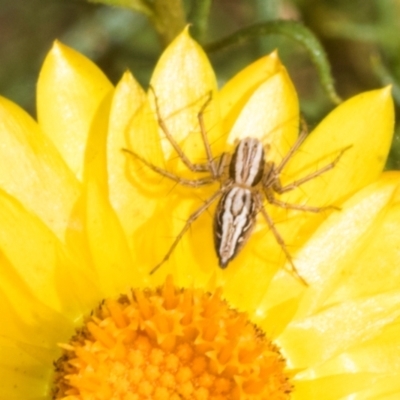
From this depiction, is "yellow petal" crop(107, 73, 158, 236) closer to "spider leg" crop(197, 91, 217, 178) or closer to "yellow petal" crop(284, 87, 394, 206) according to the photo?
"spider leg" crop(197, 91, 217, 178)

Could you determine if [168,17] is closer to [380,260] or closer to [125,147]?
[125,147]

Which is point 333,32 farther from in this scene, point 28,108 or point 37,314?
point 37,314

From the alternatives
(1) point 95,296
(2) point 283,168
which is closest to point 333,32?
(2) point 283,168

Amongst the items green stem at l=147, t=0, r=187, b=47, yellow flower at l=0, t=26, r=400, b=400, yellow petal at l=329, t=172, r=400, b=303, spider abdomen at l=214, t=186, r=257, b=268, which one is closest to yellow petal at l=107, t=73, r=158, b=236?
yellow flower at l=0, t=26, r=400, b=400

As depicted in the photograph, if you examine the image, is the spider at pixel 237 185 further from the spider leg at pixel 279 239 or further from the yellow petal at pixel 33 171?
the yellow petal at pixel 33 171

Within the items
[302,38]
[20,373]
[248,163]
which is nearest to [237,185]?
[248,163]
